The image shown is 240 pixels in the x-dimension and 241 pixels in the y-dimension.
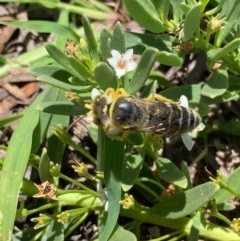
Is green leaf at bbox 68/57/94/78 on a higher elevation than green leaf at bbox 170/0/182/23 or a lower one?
lower

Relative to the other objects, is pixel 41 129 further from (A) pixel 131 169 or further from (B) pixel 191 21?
(B) pixel 191 21

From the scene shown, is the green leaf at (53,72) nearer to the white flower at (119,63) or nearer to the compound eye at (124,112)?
the white flower at (119,63)

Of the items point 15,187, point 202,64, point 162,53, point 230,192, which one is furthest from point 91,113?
point 202,64

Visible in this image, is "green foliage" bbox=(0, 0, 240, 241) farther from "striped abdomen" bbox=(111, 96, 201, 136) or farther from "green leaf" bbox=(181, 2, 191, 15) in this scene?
"striped abdomen" bbox=(111, 96, 201, 136)

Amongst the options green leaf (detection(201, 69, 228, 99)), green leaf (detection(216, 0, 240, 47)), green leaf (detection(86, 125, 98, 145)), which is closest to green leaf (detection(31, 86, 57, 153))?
green leaf (detection(86, 125, 98, 145))

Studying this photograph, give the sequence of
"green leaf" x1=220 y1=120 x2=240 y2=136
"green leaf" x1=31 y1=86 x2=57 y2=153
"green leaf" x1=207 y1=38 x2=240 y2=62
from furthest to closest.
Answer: "green leaf" x1=220 y1=120 x2=240 y2=136
"green leaf" x1=31 y1=86 x2=57 y2=153
"green leaf" x1=207 y1=38 x2=240 y2=62

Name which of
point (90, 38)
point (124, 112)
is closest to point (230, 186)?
point (124, 112)
